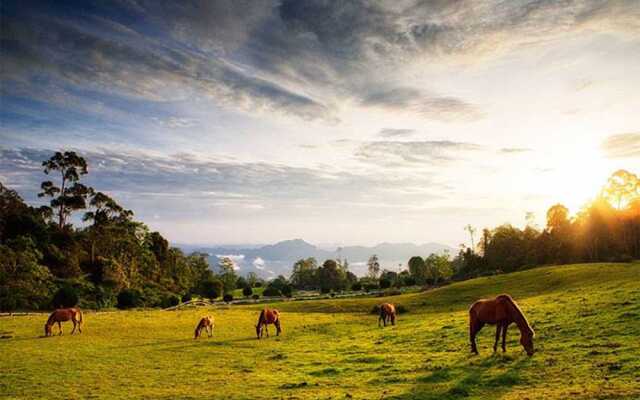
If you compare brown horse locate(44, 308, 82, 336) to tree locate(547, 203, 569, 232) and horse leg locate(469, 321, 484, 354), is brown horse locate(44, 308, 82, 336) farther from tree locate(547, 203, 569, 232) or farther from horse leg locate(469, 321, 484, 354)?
tree locate(547, 203, 569, 232)

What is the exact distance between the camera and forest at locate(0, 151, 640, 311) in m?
61.0

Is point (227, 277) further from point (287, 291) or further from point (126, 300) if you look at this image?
point (126, 300)

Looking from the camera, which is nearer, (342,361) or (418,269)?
(342,361)

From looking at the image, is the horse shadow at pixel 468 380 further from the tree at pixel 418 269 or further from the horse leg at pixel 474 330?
the tree at pixel 418 269

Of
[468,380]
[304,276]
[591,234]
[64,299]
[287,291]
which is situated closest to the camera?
[468,380]

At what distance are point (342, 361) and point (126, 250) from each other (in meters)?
84.9

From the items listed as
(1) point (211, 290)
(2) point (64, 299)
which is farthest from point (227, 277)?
(2) point (64, 299)

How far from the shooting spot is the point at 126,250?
94750 mm

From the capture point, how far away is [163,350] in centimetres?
2791

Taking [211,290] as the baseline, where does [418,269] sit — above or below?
above

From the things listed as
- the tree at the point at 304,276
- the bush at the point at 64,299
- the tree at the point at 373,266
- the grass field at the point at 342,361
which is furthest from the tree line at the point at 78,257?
the tree at the point at 373,266

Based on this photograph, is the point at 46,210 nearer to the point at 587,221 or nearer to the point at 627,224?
the point at 587,221

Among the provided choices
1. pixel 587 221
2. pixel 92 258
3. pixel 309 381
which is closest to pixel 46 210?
pixel 92 258

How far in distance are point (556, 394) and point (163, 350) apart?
2332 centimetres
